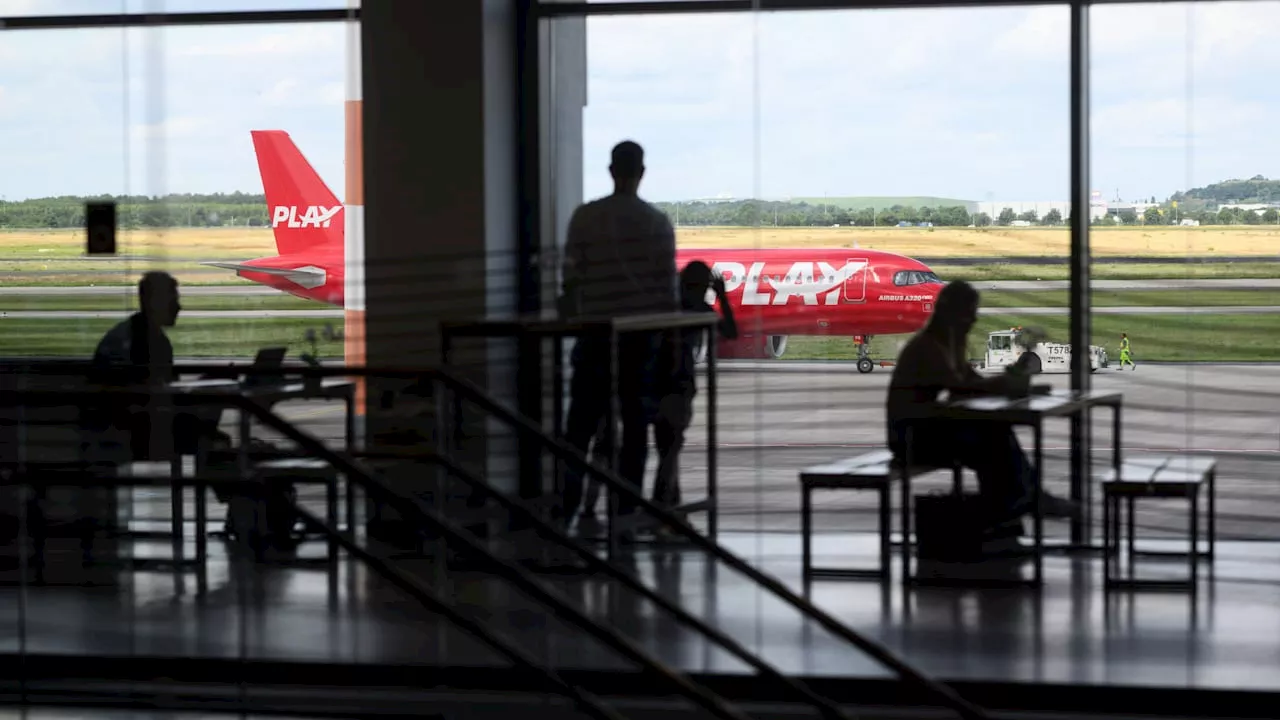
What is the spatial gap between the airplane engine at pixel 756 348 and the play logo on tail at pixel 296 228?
1420 mm

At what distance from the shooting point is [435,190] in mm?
5352

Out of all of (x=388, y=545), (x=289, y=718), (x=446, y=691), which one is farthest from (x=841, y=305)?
(x=289, y=718)

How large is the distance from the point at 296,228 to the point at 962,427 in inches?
95.8

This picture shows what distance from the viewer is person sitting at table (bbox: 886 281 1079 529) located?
503cm

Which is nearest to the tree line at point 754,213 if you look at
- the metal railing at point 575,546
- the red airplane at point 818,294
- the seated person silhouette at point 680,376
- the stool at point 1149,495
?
the red airplane at point 818,294

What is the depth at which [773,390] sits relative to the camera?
5.18m

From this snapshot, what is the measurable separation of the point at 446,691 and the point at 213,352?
2232 mm

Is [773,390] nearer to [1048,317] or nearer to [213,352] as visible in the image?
[1048,317]

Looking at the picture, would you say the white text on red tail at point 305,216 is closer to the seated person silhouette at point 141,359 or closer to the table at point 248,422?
the seated person silhouette at point 141,359

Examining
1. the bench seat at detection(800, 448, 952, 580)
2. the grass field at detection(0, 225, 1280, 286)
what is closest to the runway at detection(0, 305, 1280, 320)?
the grass field at detection(0, 225, 1280, 286)

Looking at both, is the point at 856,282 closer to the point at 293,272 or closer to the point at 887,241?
the point at 887,241

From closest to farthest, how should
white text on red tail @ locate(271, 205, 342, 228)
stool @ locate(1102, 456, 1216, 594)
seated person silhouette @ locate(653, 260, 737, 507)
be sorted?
stool @ locate(1102, 456, 1216, 594) < seated person silhouette @ locate(653, 260, 737, 507) < white text on red tail @ locate(271, 205, 342, 228)

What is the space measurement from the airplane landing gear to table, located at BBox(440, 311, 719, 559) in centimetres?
48

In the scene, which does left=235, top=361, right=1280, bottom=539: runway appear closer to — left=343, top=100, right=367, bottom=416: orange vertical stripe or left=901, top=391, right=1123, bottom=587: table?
left=901, top=391, right=1123, bottom=587: table
